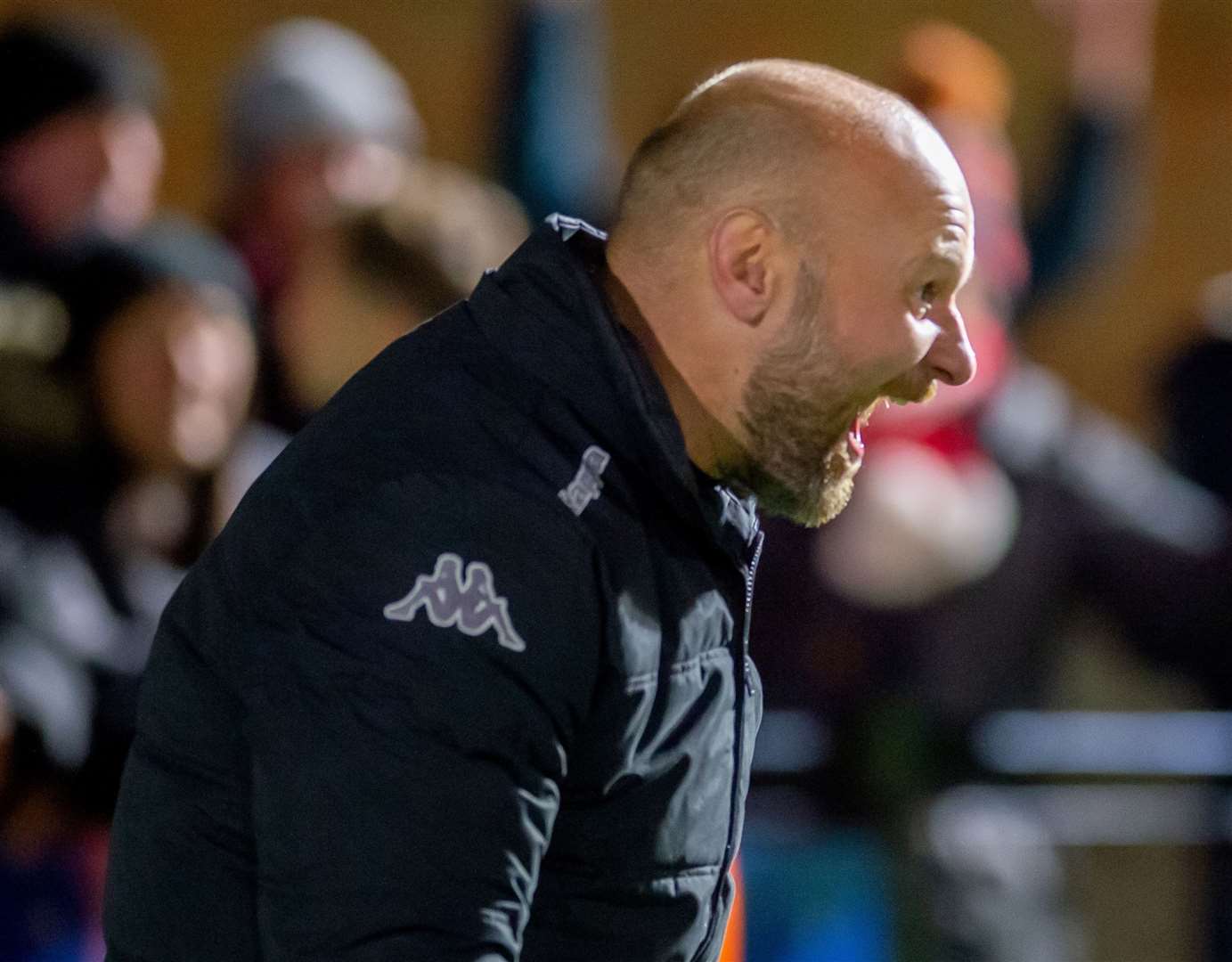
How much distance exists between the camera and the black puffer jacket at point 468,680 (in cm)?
162

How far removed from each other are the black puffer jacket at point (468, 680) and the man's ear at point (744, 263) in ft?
0.32

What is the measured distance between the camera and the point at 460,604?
1629 millimetres

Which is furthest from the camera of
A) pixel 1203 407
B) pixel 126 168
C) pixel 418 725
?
pixel 1203 407

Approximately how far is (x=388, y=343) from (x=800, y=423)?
146 cm

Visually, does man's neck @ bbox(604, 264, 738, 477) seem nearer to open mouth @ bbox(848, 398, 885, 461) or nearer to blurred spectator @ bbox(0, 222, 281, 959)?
open mouth @ bbox(848, 398, 885, 461)

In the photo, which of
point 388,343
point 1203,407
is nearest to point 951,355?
point 388,343

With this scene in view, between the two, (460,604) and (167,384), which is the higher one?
(167,384)

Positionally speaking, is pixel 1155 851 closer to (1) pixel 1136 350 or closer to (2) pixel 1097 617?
(2) pixel 1097 617

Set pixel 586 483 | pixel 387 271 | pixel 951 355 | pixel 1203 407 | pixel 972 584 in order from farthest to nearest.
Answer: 1. pixel 1203 407
2. pixel 972 584
3. pixel 387 271
4. pixel 951 355
5. pixel 586 483

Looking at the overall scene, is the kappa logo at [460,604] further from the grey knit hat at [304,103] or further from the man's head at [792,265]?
the grey knit hat at [304,103]

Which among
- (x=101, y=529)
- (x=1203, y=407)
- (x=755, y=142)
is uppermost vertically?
(x=1203, y=407)

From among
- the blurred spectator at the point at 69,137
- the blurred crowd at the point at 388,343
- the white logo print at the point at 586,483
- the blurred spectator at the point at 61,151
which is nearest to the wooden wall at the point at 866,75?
the blurred crowd at the point at 388,343

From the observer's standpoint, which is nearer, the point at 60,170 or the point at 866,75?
the point at 60,170

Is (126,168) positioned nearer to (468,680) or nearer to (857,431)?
(857,431)
